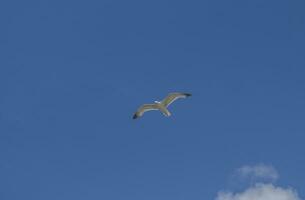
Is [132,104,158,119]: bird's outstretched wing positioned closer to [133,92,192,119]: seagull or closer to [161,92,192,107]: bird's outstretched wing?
[133,92,192,119]: seagull

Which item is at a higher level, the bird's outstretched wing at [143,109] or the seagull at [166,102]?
the bird's outstretched wing at [143,109]

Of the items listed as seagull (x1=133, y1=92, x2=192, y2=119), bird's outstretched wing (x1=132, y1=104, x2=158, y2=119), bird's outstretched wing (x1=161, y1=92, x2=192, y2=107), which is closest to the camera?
seagull (x1=133, y1=92, x2=192, y2=119)

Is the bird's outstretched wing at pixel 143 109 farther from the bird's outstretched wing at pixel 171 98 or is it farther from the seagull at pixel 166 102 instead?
the bird's outstretched wing at pixel 171 98

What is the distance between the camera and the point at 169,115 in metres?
95.6

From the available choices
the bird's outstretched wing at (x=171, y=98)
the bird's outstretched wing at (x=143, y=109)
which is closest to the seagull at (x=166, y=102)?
the bird's outstretched wing at (x=171, y=98)

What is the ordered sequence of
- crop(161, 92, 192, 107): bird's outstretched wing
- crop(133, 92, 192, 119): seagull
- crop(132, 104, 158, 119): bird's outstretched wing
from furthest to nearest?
crop(132, 104, 158, 119): bird's outstretched wing
crop(161, 92, 192, 107): bird's outstretched wing
crop(133, 92, 192, 119): seagull

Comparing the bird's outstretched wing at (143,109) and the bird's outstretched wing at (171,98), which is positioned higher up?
the bird's outstretched wing at (143,109)

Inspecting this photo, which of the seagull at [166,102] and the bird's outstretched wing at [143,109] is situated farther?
the bird's outstretched wing at [143,109]

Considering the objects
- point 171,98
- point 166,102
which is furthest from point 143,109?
point 171,98

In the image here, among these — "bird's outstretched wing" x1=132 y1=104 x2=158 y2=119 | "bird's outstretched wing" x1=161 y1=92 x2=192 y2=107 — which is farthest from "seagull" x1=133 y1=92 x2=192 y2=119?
"bird's outstretched wing" x1=132 y1=104 x2=158 y2=119

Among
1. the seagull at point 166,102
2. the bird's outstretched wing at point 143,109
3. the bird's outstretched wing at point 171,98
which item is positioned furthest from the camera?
the bird's outstretched wing at point 143,109

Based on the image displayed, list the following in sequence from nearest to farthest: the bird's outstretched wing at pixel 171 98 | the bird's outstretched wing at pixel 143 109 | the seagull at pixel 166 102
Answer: the seagull at pixel 166 102 < the bird's outstretched wing at pixel 171 98 < the bird's outstretched wing at pixel 143 109

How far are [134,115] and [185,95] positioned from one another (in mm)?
8947

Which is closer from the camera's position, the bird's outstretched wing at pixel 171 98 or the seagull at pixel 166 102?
the seagull at pixel 166 102
